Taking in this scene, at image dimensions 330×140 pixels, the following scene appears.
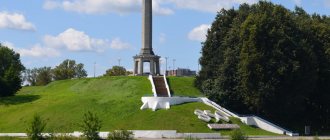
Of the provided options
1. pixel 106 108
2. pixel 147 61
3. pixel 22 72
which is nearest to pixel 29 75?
pixel 22 72

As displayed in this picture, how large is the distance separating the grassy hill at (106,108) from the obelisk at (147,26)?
10923mm

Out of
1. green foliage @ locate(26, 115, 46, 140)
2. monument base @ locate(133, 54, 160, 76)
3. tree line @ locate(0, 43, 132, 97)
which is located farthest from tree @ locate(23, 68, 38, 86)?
green foliage @ locate(26, 115, 46, 140)

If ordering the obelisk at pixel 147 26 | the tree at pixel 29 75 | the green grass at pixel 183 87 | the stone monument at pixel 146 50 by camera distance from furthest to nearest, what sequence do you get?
1. the tree at pixel 29 75
2. the stone monument at pixel 146 50
3. the obelisk at pixel 147 26
4. the green grass at pixel 183 87

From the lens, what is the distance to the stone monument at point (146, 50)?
87.1 m

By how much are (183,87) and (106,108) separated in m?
16.1

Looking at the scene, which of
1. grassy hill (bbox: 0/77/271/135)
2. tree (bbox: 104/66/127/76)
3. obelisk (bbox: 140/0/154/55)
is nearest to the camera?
grassy hill (bbox: 0/77/271/135)

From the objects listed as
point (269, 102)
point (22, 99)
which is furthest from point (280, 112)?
point (22, 99)

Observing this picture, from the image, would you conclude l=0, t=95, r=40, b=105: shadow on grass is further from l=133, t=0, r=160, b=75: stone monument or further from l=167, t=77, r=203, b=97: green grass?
l=133, t=0, r=160, b=75: stone monument

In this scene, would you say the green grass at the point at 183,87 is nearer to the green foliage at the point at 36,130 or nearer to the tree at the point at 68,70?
the green foliage at the point at 36,130

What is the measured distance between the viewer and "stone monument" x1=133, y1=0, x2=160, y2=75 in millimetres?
87125

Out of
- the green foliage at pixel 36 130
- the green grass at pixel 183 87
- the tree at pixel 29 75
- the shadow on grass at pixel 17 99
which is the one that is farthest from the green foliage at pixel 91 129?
the tree at pixel 29 75

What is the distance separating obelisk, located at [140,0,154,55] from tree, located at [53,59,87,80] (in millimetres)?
39962

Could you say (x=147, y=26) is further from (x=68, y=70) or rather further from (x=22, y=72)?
(x=22, y=72)

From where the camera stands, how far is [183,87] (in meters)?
76.1
